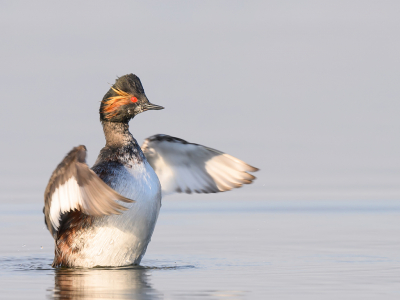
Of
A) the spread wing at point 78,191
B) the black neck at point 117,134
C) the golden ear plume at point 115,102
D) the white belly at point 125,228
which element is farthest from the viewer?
the golden ear plume at point 115,102

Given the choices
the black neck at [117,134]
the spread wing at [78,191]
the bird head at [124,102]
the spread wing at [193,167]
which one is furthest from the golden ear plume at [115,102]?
the spread wing at [78,191]

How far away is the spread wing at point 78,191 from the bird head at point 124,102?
5.16 ft

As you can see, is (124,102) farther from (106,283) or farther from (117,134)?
(106,283)

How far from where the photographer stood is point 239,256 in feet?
42.7

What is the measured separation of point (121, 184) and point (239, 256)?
2014mm

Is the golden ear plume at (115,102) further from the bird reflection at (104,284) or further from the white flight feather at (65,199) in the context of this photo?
the bird reflection at (104,284)

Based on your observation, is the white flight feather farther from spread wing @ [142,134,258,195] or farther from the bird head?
spread wing @ [142,134,258,195]

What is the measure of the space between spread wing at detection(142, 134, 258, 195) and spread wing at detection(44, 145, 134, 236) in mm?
2216

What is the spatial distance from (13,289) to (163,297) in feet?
5.68


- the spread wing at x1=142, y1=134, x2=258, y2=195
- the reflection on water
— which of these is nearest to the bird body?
the spread wing at x1=142, y1=134, x2=258, y2=195

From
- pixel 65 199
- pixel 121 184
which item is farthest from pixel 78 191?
pixel 121 184

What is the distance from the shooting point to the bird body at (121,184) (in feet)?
36.8

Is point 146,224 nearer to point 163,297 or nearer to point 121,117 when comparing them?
point 121,117

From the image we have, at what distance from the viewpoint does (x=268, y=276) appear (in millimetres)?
11219
